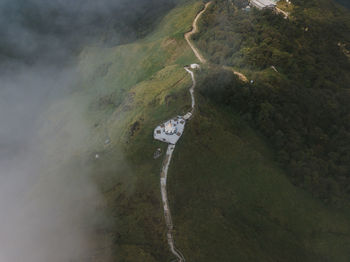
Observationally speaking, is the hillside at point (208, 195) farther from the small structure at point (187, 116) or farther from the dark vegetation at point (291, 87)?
the dark vegetation at point (291, 87)

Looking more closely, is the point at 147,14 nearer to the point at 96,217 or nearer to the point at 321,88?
the point at 321,88

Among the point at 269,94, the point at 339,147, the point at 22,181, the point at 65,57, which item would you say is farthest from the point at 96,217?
the point at 65,57

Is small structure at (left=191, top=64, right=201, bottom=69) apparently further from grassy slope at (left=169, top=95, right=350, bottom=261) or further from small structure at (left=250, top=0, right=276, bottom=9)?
small structure at (left=250, top=0, right=276, bottom=9)

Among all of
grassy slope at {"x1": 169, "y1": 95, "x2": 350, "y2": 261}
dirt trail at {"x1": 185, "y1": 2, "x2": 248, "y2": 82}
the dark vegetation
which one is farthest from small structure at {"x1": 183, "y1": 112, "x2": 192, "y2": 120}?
dirt trail at {"x1": 185, "y1": 2, "x2": 248, "y2": 82}

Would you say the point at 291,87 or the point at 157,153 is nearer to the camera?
the point at 157,153

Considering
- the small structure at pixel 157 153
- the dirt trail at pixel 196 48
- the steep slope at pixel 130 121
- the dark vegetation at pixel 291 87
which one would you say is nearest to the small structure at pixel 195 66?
the steep slope at pixel 130 121

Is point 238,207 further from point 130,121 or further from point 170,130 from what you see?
point 130,121

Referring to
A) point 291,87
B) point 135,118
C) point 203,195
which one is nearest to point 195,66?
point 135,118
